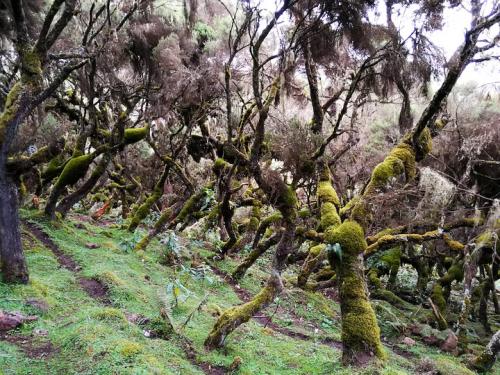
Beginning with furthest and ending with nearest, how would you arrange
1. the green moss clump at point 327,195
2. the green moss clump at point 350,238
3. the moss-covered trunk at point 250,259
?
the moss-covered trunk at point 250,259
the green moss clump at point 327,195
the green moss clump at point 350,238

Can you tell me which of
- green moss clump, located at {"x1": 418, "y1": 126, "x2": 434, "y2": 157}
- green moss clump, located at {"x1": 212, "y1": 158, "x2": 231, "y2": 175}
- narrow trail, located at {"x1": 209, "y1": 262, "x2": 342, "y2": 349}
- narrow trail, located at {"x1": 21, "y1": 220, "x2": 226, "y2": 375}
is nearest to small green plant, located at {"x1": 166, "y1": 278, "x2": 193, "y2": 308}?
narrow trail, located at {"x1": 21, "y1": 220, "x2": 226, "y2": 375}

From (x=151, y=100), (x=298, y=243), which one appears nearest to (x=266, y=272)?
(x=298, y=243)

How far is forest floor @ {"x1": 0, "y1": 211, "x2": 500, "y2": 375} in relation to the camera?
5.10 meters

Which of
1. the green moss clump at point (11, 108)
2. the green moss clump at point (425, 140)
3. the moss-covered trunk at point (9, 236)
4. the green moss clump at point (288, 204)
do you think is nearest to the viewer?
A: the green moss clump at point (11, 108)

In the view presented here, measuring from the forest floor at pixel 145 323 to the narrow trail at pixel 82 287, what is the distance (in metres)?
0.02

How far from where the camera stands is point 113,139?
11.8 m

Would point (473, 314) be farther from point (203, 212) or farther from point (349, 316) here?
point (349, 316)

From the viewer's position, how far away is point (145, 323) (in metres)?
6.68

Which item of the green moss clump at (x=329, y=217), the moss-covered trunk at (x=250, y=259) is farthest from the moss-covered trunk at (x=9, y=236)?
the moss-covered trunk at (x=250, y=259)

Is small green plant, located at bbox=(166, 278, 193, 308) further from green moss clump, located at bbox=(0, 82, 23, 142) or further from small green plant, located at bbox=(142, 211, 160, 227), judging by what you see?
small green plant, located at bbox=(142, 211, 160, 227)

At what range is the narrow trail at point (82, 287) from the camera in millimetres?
5328

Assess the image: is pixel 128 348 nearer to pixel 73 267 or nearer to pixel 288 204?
pixel 288 204

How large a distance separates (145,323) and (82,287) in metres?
2.18

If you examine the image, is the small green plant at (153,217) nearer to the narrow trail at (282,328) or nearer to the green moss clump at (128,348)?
the narrow trail at (282,328)
